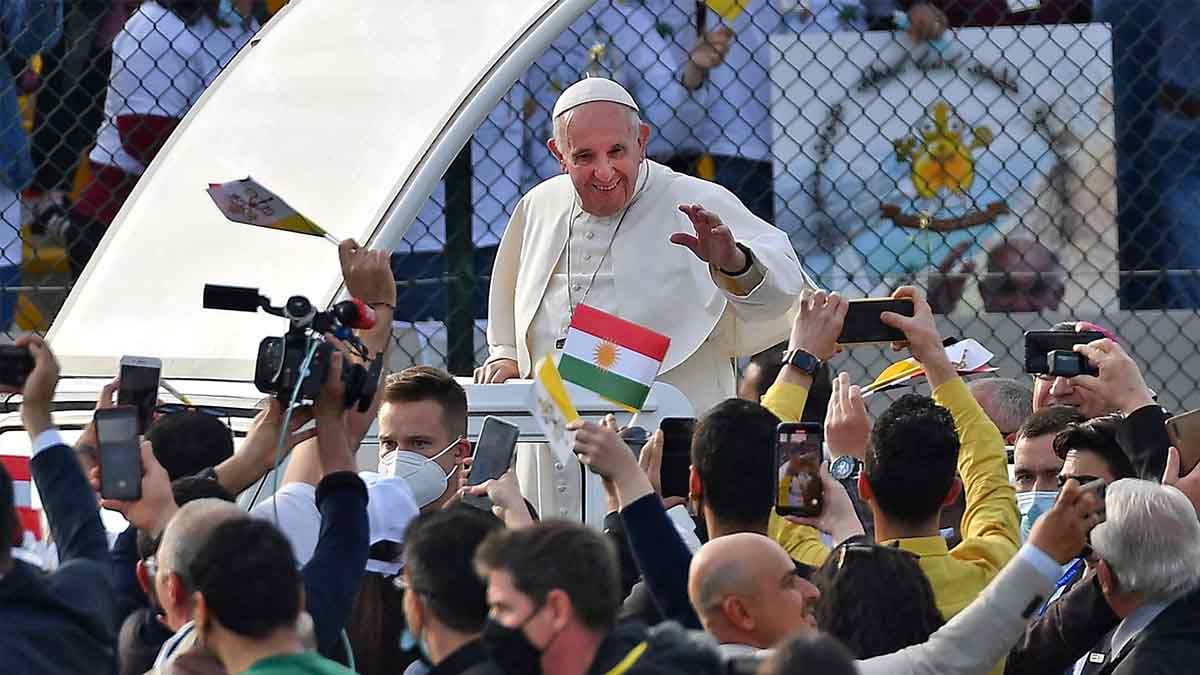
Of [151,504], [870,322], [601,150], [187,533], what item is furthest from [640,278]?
[187,533]

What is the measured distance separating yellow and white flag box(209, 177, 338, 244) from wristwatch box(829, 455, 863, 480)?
1.09 metres

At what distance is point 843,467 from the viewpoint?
446 centimetres

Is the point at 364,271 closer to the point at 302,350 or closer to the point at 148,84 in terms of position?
the point at 302,350

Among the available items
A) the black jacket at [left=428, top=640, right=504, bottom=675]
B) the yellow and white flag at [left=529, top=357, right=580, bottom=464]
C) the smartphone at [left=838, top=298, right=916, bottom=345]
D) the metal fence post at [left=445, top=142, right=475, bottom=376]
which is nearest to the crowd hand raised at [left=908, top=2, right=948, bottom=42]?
the metal fence post at [left=445, top=142, right=475, bottom=376]

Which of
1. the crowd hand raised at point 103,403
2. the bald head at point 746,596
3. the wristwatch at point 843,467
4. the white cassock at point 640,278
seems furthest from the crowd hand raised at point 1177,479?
the crowd hand raised at point 103,403

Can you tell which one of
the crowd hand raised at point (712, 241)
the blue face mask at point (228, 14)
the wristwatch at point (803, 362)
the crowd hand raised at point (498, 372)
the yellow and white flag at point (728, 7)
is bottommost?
the crowd hand raised at point (498, 372)

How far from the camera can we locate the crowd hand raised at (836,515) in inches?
161

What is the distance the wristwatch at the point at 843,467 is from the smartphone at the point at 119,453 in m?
1.39

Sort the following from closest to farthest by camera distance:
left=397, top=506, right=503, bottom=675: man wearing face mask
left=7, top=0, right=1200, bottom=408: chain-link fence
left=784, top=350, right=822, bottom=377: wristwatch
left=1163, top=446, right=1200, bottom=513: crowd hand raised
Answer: left=397, top=506, right=503, bottom=675: man wearing face mask → left=1163, top=446, right=1200, bottom=513: crowd hand raised → left=784, top=350, right=822, bottom=377: wristwatch → left=7, top=0, right=1200, bottom=408: chain-link fence

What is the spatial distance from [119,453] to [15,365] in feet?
0.75

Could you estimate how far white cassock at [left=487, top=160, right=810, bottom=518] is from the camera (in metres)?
5.62

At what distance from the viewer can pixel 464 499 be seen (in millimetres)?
4203

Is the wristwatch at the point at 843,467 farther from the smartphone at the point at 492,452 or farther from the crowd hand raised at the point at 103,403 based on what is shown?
the crowd hand raised at the point at 103,403

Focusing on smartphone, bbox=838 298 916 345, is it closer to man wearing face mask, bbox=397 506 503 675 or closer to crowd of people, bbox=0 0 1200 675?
crowd of people, bbox=0 0 1200 675
